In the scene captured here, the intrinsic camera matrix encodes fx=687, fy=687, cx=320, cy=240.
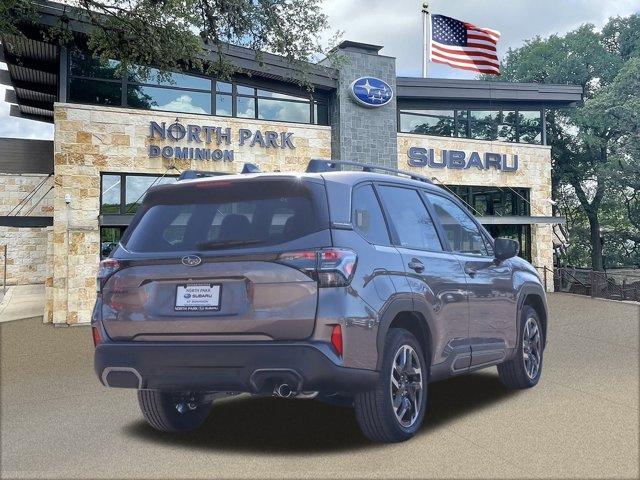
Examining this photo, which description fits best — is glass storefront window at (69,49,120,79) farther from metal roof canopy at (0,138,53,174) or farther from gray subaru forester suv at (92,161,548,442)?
gray subaru forester suv at (92,161,548,442)

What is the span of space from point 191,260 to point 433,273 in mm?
1990

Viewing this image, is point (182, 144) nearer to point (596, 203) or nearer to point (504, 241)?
point (504, 241)

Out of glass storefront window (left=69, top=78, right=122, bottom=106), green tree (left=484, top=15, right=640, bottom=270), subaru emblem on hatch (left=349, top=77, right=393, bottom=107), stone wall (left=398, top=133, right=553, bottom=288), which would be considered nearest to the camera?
glass storefront window (left=69, top=78, right=122, bottom=106)

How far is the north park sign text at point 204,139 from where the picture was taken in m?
18.4

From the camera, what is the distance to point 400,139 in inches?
907

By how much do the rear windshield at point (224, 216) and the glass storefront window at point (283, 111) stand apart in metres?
16.0

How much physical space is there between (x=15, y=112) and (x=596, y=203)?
29.0 meters

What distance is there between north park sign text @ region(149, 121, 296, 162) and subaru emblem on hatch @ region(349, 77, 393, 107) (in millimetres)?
2880

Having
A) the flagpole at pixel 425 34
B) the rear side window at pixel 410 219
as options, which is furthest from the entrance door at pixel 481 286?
the flagpole at pixel 425 34

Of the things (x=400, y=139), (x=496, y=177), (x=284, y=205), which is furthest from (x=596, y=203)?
(x=284, y=205)

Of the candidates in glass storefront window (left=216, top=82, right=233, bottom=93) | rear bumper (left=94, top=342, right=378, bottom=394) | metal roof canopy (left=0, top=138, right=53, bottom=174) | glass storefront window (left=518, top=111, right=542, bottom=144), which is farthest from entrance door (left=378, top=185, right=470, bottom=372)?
glass storefront window (left=518, top=111, right=542, bottom=144)

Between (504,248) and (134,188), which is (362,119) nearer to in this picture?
(134,188)

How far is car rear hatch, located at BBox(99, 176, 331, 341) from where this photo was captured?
14.3 feet

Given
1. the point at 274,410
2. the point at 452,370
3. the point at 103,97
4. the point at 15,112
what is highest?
the point at 15,112
